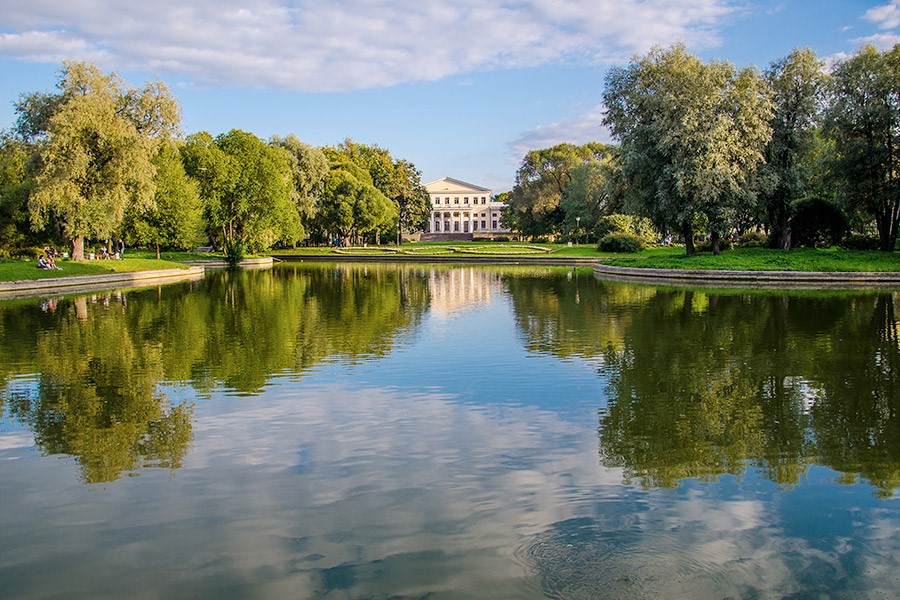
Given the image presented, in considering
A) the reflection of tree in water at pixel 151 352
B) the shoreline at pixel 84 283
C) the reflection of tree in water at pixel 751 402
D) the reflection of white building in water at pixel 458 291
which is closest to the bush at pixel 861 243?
the reflection of white building in water at pixel 458 291

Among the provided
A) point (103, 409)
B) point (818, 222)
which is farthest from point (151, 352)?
point (818, 222)

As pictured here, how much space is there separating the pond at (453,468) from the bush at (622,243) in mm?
41936

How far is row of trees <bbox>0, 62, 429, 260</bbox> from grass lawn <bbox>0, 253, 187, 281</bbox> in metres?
1.97

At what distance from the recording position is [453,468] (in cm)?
705

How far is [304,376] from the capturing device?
11.8 metres

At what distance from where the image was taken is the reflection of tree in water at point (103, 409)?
25.1 ft

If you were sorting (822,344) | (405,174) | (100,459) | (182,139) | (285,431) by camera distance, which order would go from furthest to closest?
1. (405,174)
2. (182,139)
3. (822,344)
4. (285,431)
5. (100,459)

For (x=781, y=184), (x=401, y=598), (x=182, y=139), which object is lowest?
(x=401, y=598)

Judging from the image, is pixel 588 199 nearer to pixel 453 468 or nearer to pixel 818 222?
pixel 818 222

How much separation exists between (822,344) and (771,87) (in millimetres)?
29976

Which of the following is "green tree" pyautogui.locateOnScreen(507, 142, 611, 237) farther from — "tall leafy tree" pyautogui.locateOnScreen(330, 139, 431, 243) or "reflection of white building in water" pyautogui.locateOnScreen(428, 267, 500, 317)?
"reflection of white building in water" pyautogui.locateOnScreen(428, 267, 500, 317)

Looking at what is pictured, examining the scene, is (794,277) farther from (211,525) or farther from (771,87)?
(211,525)

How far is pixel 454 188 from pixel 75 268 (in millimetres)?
119746

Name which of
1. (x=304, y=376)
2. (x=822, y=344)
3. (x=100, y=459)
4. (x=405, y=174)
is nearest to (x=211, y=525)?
(x=100, y=459)
